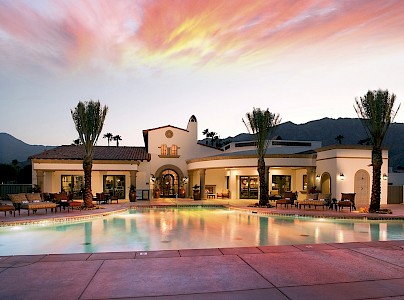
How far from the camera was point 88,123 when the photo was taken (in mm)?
20172

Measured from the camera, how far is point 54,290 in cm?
543

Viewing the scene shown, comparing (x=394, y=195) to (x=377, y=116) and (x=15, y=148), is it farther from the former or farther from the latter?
(x=15, y=148)

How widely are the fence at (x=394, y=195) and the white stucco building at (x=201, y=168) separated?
1435 millimetres

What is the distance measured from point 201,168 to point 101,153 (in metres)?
8.80

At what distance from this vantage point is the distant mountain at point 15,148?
163 meters

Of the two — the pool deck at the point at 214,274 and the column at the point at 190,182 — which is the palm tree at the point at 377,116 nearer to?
the pool deck at the point at 214,274

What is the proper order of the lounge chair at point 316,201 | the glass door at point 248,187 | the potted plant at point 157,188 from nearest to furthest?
1. the lounge chair at point 316,201
2. the glass door at point 248,187
3. the potted plant at point 157,188

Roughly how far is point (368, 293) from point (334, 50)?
14.8 m

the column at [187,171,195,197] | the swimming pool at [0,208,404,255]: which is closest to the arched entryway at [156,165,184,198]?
the column at [187,171,195,197]

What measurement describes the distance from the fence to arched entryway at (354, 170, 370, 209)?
9.99 ft

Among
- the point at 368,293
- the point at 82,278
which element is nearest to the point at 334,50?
the point at 368,293

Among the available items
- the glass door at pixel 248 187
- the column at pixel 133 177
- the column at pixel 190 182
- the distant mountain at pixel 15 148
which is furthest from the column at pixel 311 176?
the distant mountain at pixel 15 148

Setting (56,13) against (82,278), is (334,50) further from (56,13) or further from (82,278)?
(82,278)

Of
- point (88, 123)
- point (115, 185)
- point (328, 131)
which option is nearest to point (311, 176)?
point (88, 123)
